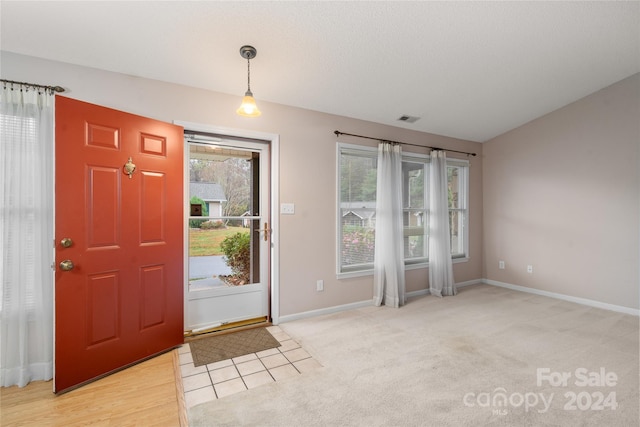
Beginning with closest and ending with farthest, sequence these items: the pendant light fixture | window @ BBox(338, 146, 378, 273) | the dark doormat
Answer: the pendant light fixture < the dark doormat < window @ BBox(338, 146, 378, 273)

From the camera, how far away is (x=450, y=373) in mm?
2254

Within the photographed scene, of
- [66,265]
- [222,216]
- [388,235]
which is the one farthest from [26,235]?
[388,235]

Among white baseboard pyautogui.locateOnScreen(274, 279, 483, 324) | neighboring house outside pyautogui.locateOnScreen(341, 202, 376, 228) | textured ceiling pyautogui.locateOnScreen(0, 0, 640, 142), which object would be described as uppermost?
textured ceiling pyautogui.locateOnScreen(0, 0, 640, 142)

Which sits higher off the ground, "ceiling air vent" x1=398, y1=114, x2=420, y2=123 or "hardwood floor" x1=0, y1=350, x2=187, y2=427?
"ceiling air vent" x1=398, y1=114, x2=420, y2=123

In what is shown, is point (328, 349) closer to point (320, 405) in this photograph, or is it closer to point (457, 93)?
point (320, 405)

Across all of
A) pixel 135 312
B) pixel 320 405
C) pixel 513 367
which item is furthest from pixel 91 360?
pixel 513 367

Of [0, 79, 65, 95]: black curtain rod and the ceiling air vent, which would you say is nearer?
[0, 79, 65, 95]: black curtain rod

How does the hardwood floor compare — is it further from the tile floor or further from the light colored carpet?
the light colored carpet

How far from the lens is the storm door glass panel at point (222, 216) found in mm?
3043

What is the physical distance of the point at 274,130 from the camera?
10.7 ft

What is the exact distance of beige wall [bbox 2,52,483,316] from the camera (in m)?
2.59

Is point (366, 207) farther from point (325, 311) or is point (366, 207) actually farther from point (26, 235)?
point (26, 235)

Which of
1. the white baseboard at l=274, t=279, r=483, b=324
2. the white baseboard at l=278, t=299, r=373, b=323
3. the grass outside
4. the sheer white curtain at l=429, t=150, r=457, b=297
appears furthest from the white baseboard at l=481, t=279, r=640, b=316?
the grass outside

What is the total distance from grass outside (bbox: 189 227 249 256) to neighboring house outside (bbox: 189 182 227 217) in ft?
0.65
